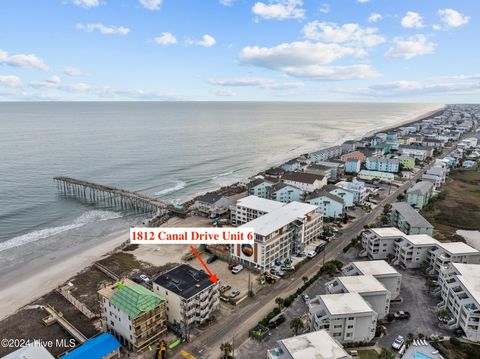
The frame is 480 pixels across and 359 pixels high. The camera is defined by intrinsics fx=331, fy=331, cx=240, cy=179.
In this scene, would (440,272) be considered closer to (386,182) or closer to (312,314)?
(312,314)

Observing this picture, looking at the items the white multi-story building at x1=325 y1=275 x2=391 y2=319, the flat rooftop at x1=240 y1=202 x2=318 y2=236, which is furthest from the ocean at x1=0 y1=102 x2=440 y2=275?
the white multi-story building at x1=325 y1=275 x2=391 y2=319

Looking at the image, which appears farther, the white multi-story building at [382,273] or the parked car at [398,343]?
the white multi-story building at [382,273]

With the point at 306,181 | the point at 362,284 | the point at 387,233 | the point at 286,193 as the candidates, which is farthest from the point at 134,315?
the point at 306,181

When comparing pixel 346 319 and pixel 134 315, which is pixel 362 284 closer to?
pixel 346 319

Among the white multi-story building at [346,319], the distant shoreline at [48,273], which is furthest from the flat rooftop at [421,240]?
the distant shoreline at [48,273]

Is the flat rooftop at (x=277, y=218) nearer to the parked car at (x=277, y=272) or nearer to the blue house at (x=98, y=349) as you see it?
the parked car at (x=277, y=272)
